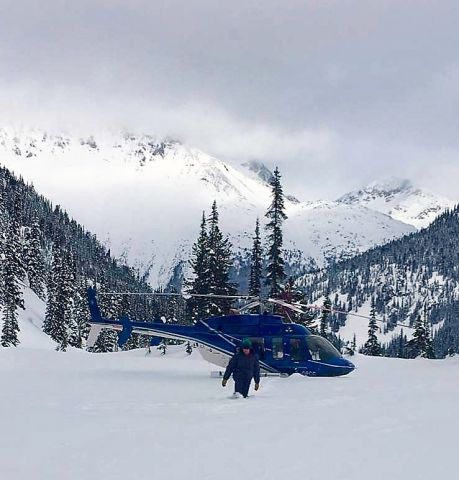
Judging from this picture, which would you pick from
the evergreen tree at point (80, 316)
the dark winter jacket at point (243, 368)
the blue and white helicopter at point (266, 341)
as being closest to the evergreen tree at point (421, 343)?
the blue and white helicopter at point (266, 341)

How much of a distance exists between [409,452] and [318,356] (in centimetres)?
1274

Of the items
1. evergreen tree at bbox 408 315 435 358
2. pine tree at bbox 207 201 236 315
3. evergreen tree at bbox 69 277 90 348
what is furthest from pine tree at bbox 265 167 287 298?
evergreen tree at bbox 69 277 90 348

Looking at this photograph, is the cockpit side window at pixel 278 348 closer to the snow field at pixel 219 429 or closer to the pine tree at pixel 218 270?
the snow field at pixel 219 429

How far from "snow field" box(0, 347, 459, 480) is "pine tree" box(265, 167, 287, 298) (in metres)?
22.5

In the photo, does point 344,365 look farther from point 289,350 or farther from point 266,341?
point 266,341

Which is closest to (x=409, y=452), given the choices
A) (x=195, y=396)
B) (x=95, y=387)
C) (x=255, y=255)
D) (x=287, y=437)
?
(x=287, y=437)

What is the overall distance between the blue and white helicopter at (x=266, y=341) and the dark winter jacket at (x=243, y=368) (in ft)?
14.8

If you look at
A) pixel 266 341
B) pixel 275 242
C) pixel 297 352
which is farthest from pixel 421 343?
pixel 266 341

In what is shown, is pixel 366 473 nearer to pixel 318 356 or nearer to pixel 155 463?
pixel 155 463

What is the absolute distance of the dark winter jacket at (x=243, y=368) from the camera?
609 inches

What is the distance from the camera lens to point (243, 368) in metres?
15.6

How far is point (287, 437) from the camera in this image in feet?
32.1

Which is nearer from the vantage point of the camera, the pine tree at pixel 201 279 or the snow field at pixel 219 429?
the snow field at pixel 219 429

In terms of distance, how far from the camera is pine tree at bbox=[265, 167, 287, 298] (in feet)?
137
